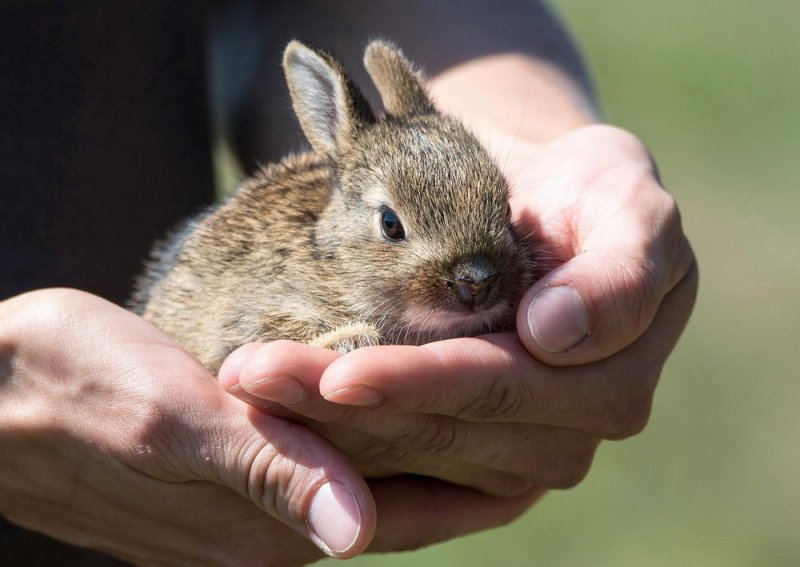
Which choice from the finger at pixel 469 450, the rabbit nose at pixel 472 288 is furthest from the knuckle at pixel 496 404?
the rabbit nose at pixel 472 288

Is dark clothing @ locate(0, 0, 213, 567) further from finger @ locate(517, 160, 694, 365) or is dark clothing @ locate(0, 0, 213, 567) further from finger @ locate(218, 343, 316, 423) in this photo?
finger @ locate(517, 160, 694, 365)

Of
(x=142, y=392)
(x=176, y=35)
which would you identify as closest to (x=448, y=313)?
(x=142, y=392)

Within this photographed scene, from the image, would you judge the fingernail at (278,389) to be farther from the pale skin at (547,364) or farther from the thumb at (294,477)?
the thumb at (294,477)

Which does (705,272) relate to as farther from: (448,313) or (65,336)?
(65,336)

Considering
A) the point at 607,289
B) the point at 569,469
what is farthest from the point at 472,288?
the point at 569,469

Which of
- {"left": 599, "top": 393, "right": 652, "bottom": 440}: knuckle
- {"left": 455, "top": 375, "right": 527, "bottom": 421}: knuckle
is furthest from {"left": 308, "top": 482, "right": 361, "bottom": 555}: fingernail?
{"left": 599, "top": 393, "right": 652, "bottom": 440}: knuckle
